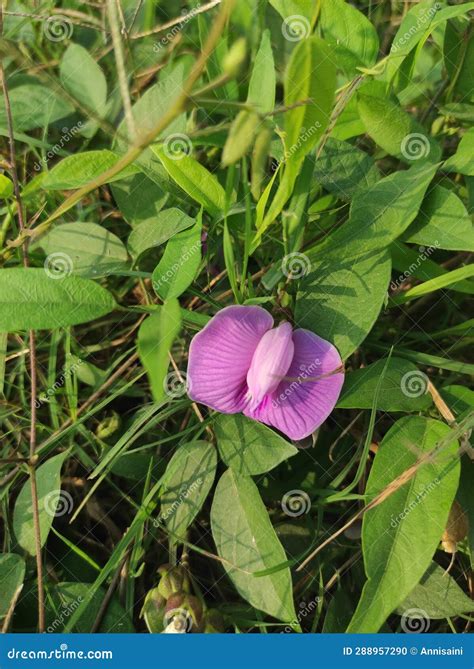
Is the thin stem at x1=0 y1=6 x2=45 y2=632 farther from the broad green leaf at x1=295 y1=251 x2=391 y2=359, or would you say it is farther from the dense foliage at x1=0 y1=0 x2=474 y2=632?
the broad green leaf at x1=295 y1=251 x2=391 y2=359

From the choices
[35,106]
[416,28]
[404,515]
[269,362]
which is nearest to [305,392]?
[269,362]

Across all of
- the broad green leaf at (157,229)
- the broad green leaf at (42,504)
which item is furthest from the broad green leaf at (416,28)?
the broad green leaf at (42,504)

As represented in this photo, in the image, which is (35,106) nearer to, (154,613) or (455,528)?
(154,613)

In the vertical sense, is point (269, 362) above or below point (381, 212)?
below

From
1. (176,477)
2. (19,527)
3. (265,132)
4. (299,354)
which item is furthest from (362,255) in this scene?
(19,527)

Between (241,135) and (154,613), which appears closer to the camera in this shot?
(241,135)

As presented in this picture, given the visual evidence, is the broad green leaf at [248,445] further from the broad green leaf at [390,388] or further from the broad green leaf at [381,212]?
the broad green leaf at [381,212]

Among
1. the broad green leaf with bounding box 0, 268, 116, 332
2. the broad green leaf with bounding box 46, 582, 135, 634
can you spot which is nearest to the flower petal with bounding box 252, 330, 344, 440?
the broad green leaf with bounding box 0, 268, 116, 332

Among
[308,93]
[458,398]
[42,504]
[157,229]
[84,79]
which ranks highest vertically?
[308,93]
